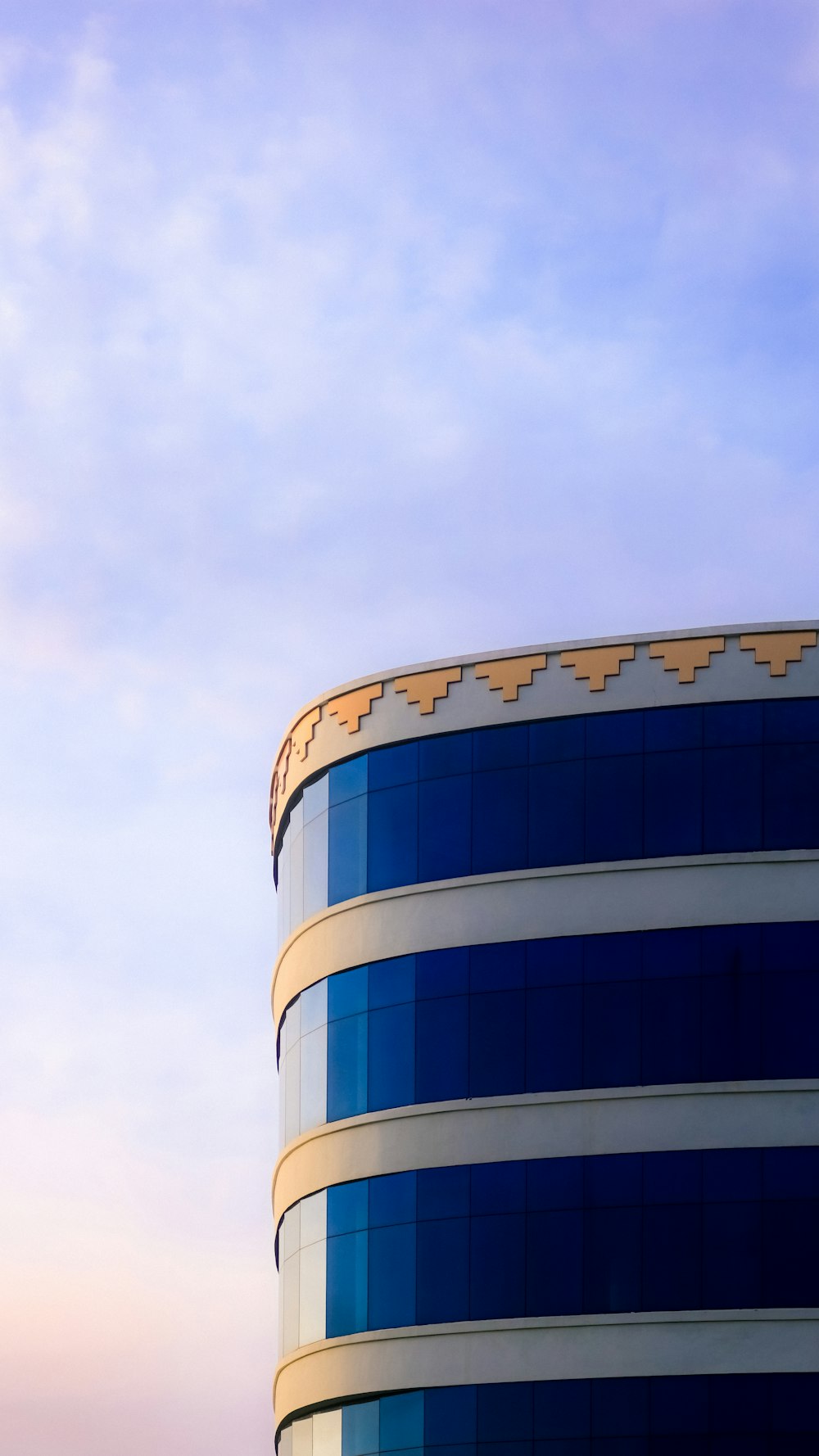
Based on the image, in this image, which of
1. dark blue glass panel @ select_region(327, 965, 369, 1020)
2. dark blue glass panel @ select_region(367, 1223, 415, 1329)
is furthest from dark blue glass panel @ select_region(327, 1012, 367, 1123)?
dark blue glass panel @ select_region(367, 1223, 415, 1329)

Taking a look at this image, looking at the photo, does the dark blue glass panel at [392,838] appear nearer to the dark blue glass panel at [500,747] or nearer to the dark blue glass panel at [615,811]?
the dark blue glass panel at [500,747]

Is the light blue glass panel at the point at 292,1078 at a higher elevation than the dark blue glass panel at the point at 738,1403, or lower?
higher

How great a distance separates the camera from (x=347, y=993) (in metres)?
44.9

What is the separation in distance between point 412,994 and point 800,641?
36.0 ft

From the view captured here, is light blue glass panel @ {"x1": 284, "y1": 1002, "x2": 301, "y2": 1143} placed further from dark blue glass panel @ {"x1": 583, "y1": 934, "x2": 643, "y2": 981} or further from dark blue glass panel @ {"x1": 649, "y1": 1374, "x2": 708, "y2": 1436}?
dark blue glass panel @ {"x1": 649, "y1": 1374, "x2": 708, "y2": 1436}

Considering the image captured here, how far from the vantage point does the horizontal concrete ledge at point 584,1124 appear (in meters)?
40.8

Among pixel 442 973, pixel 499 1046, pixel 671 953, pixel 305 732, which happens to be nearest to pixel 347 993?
pixel 442 973

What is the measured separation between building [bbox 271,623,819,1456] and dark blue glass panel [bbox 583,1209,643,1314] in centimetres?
5

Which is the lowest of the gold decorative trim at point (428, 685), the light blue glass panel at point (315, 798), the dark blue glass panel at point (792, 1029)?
the dark blue glass panel at point (792, 1029)

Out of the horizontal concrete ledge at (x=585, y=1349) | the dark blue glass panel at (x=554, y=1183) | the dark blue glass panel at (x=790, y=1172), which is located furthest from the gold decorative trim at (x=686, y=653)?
the horizontal concrete ledge at (x=585, y=1349)

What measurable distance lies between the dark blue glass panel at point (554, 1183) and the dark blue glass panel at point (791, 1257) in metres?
3.76

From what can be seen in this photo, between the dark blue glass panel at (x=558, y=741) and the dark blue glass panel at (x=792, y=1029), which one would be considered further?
the dark blue glass panel at (x=558, y=741)

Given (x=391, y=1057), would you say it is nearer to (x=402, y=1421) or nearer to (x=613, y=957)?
(x=613, y=957)

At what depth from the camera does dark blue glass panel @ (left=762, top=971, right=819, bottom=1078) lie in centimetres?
4106
